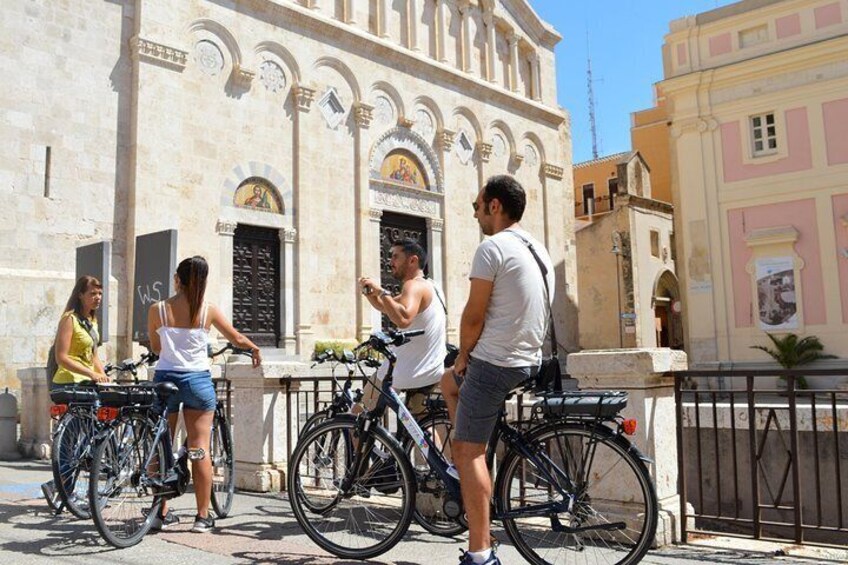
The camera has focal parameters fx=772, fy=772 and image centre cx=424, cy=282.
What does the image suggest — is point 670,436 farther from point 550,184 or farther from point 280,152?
point 550,184

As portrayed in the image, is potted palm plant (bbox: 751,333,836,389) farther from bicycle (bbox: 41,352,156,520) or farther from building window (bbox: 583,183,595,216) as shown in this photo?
building window (bbox: 583,183,595,216)

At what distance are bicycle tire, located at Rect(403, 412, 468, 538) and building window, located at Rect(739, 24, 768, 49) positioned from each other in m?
22.6

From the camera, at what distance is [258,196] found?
60.5 feet

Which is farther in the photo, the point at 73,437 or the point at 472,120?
the point at 472,120

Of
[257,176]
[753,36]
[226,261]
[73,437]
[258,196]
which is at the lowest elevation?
[73,437]

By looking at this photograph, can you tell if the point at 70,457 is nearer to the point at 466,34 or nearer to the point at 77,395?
the point at 77,395

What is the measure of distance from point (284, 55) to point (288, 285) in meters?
5.73

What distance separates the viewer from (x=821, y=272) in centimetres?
2208

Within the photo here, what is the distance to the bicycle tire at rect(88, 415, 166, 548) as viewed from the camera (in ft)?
16.3

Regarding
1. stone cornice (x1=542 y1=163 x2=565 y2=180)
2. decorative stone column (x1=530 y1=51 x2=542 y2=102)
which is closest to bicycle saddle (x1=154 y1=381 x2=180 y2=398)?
stone cornice (x1=542 y1=163 x2=565 y2=180)

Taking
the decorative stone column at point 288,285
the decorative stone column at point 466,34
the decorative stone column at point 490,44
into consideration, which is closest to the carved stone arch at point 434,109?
the decorative stone column at point 466,34

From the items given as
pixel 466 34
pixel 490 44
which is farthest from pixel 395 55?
pixel 490 44

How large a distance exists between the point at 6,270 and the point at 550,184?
59.2 ft

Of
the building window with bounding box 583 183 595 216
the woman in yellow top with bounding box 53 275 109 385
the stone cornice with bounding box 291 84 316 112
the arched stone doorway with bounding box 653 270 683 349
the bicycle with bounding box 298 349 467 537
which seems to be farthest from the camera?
the building window with bounding box 583 183 595 216
